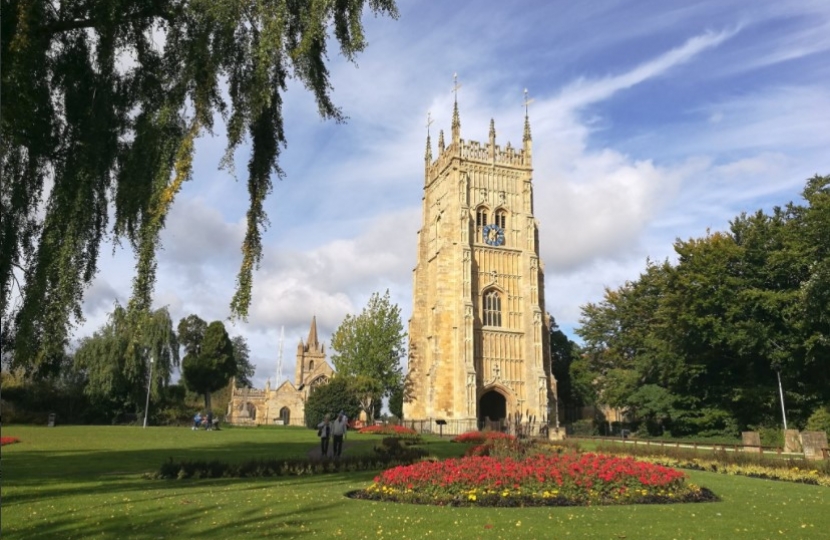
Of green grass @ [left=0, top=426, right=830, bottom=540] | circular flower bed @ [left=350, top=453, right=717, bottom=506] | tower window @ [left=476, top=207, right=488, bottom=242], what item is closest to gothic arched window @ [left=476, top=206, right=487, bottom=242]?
tower window @ [left=476, top=207, right=488, bottom=242]

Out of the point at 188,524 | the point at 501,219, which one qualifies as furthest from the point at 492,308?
the point at 188,524

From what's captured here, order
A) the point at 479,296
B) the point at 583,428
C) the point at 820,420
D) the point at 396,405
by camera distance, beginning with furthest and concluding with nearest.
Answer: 1. the point at 396,405
2. the point at 583,428
3. the point at 479,296
4. the point at 820,420

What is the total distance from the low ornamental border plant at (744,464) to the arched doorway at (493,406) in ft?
94.9

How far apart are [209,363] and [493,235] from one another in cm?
2931

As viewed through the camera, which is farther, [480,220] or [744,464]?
[480,220]

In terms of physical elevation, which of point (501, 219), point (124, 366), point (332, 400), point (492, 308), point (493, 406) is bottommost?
point (493, 406)

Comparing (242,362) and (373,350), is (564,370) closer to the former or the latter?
(373,350)

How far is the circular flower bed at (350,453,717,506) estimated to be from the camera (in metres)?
11.7

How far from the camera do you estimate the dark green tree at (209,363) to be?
61000 millimetres

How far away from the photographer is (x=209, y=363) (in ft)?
200

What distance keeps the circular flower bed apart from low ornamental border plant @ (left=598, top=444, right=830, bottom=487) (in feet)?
17.4

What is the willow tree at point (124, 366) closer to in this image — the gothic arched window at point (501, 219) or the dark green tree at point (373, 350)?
the dark green tree at point (373, 350)

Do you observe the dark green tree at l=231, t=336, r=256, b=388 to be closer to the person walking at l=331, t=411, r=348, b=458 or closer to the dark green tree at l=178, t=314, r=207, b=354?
the dark green tree at l=178, t=314, r=207, b=354

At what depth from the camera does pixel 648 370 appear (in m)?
44.9
